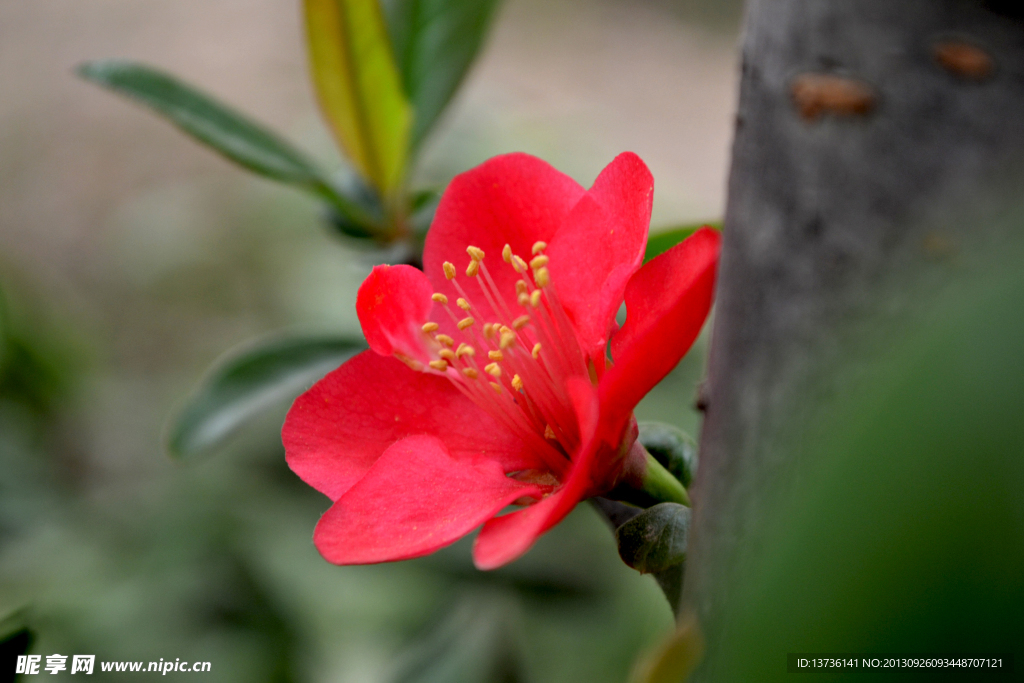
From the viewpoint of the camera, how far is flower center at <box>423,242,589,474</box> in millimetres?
537

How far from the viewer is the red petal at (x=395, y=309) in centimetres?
51

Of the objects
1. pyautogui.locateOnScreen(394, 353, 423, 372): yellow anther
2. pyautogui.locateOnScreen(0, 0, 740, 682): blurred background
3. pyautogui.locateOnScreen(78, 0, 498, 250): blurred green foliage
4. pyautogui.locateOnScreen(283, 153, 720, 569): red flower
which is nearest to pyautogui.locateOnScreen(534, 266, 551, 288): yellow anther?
pyautogui.locateOnScreen(283, 153, 720, 569): red flower

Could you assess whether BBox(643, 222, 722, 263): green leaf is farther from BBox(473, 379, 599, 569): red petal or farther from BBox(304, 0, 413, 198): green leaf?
BBox(304, 0, 413, 198): green leaf

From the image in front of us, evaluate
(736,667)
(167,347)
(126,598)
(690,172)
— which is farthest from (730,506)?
(690,172)

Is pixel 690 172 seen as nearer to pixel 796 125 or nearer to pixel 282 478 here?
pixel 282 478

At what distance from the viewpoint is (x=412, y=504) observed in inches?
18.2

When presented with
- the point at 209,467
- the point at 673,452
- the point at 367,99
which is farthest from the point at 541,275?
the point at 209,467

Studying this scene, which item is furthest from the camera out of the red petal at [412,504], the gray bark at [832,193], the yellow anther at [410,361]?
the yellow anther at [410,361]

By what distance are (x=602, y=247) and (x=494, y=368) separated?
11cm

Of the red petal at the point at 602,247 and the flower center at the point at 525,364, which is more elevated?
the red petal at the point at 602,247

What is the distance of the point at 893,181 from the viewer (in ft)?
A: 1.12

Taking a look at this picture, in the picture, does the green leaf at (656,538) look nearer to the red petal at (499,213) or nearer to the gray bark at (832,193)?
the gray bark at (832,193)

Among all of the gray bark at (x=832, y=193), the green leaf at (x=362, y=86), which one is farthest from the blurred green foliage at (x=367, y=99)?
the gray bark at (x=832, y=193)

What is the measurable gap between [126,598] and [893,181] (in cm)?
127
